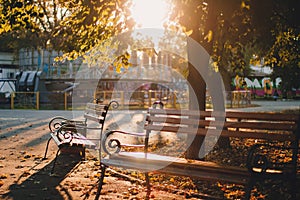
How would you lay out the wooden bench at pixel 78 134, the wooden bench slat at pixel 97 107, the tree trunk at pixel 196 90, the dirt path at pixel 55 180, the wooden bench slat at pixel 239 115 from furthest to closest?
1. the wooden bench slat at pixel 97 107
2. the tree trunk at pixel 196 90
3. the wooden bench at pixel 78 134
4. the dirt path at pixel 55 180
5. the wooden bench slat at pixel 239 115

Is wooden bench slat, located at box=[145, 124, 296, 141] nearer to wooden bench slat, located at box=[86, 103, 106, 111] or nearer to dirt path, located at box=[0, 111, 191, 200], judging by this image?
dirt path, located at box=[0, 111, 191, 200]

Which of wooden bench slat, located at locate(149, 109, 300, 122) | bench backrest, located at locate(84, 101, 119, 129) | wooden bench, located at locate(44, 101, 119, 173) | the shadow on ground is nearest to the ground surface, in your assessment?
the shadow on ground

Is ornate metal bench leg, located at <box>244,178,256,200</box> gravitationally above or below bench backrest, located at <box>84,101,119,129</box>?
below

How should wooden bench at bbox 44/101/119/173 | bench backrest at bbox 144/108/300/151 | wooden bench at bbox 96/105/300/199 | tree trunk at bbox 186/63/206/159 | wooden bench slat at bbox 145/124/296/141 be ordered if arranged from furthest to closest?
tree trunk at bbox 186/63/206/159, wooden bench at bbox 44/101/119/173, bench backrest at bbox 144/108/300/151, wooden bench slat at bbox 145/124/296/141, wooden bench at bbox 96/105/300/199

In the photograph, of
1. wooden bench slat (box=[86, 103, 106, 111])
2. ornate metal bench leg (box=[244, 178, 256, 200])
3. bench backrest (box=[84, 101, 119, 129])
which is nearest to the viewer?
ornate metal bench leg (box=[244, 178, 256, 200])

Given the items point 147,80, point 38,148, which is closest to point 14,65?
point 147,80

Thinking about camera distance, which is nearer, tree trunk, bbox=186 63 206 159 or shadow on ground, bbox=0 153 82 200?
shadow on ground, bbox=0 153 82 200

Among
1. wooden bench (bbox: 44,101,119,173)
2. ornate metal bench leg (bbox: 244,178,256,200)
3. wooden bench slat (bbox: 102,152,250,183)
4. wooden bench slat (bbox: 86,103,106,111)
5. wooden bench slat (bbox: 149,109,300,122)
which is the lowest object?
ornate metal bench leg (bbox: 244,178,256,200)

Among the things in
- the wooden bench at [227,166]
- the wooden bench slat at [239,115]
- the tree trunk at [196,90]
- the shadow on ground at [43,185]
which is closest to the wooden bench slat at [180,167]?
the wooden bench at [227,166]

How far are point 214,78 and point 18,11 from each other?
5.01 metres

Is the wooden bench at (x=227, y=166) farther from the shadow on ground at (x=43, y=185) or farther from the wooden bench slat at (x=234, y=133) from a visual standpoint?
the shadow on ground at (x=43, y=185)

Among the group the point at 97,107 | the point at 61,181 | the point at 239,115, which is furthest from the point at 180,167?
the point at 97,107

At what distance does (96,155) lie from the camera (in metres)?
9.14

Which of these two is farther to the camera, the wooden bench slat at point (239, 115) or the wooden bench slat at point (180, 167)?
the wooden bench slat at point (239, 115)
